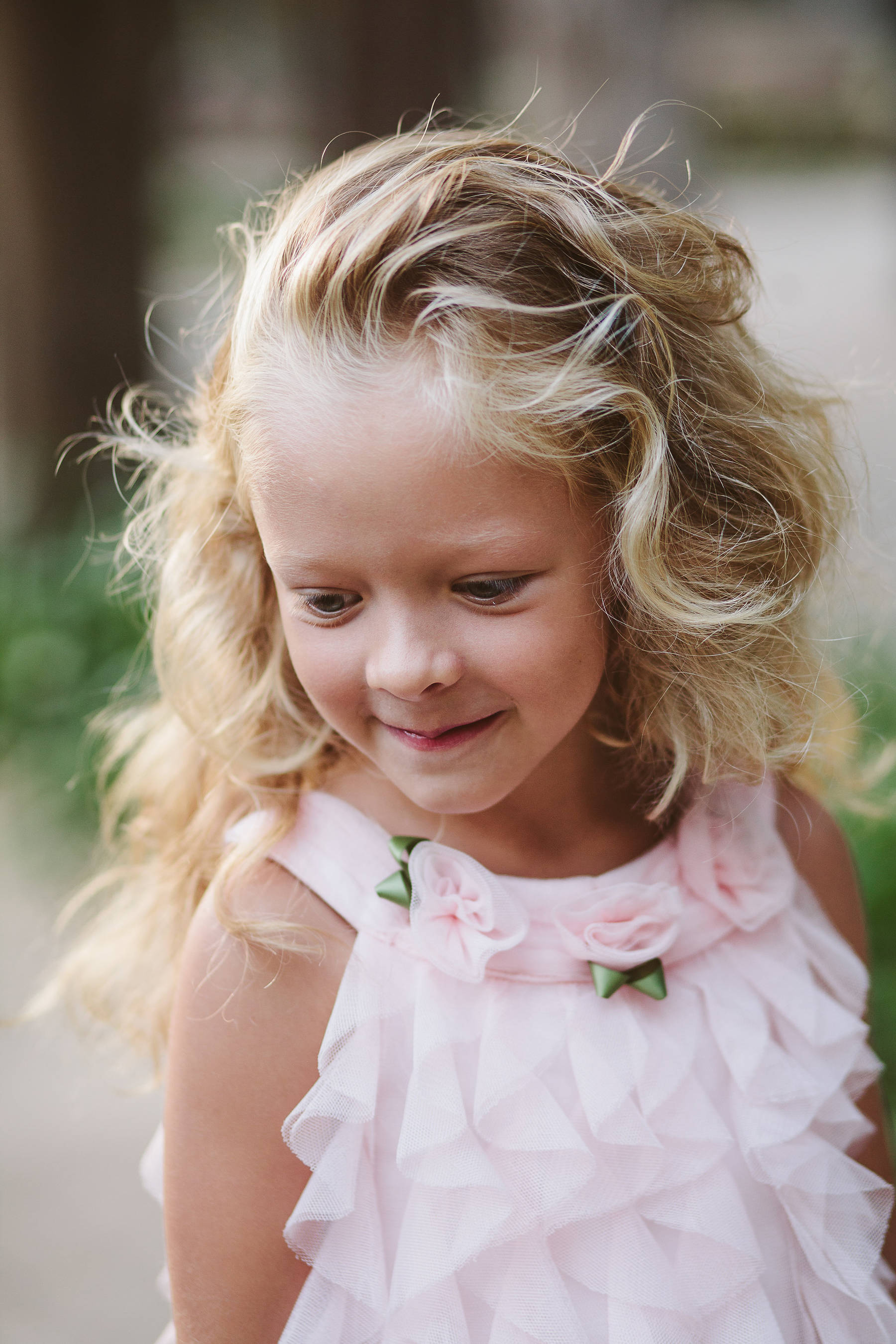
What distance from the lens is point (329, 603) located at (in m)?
1.02

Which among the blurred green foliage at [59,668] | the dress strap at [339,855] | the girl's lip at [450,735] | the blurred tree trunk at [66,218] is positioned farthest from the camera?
the blurred tree trunk at [66,218]

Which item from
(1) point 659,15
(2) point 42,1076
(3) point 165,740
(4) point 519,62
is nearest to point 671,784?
(3) point 165,740

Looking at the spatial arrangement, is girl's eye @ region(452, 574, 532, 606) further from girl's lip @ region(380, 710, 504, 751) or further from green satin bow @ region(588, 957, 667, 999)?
green satin bow @ region(588, 957, 667, 999)

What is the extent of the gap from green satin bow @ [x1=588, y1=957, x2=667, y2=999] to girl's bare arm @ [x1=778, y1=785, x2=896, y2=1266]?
295 millimetres

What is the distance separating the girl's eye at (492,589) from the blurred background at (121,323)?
0.42m

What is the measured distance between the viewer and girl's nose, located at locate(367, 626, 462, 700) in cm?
97

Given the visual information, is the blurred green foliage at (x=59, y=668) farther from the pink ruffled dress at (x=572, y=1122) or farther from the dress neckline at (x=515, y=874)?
the pink ruffled dress at (x=572, y=1122)

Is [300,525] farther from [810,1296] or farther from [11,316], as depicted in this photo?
[11,316]

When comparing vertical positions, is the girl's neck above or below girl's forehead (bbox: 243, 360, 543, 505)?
below

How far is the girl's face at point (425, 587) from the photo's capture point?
934mm

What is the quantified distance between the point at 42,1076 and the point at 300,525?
2.24m

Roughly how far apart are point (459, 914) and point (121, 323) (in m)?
3.81

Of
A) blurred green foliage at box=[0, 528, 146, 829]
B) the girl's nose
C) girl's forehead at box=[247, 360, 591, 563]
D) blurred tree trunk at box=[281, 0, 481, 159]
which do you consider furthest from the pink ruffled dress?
blurred tree trunk at box=[281, 0, 481, 159]

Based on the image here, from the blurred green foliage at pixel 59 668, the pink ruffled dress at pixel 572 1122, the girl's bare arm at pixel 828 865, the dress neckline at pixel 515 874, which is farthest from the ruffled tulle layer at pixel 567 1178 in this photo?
the blurred green foliage at pixel 59 668
